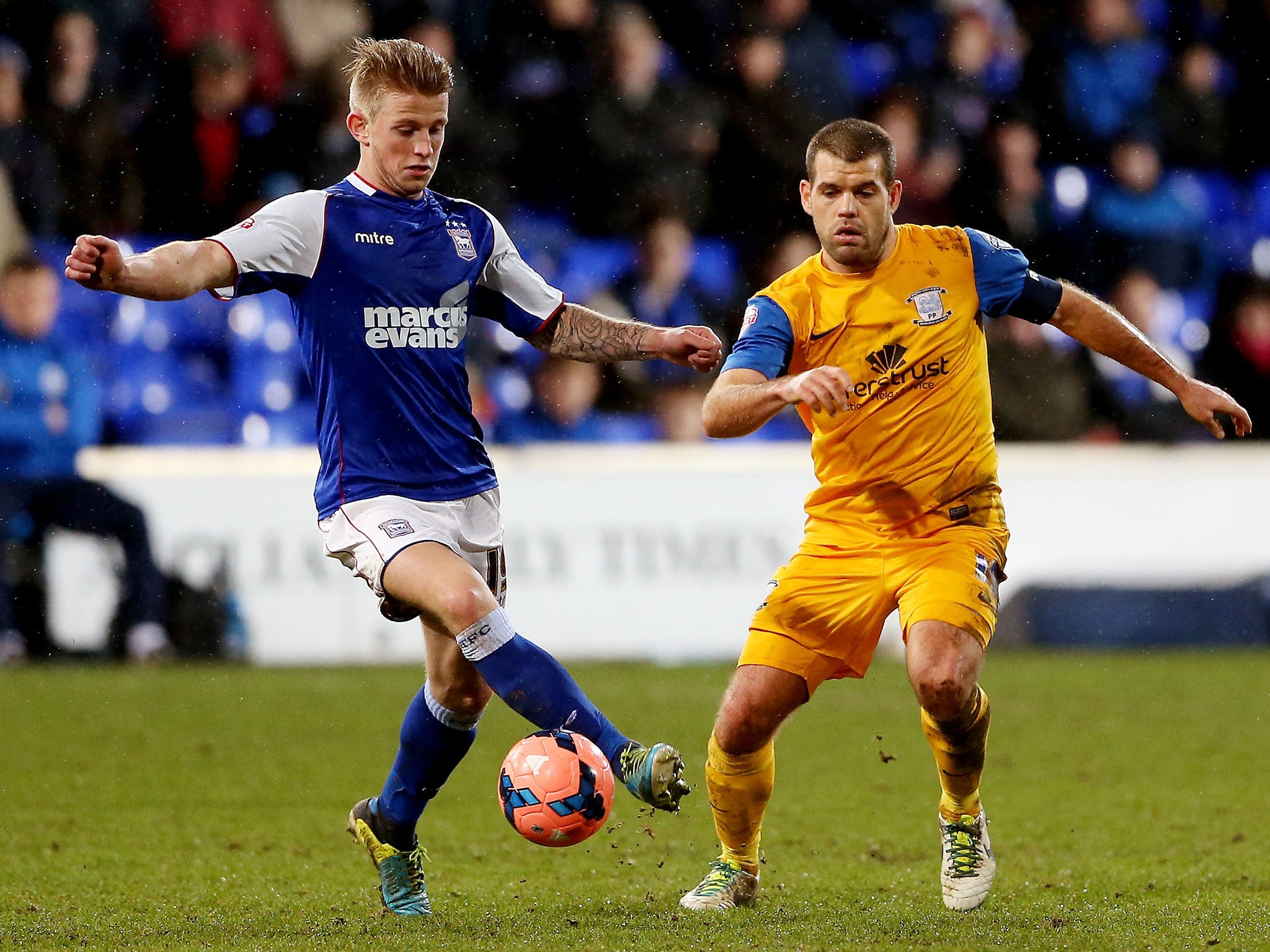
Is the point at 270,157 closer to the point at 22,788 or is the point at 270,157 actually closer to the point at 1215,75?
the point at 22,788

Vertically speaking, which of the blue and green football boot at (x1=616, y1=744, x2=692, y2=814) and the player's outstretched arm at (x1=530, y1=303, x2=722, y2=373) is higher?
the player's outstretched arm at (x1=530, y1=303, x2=722, y2=373)

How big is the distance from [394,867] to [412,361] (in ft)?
4.99

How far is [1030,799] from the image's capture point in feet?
24.0

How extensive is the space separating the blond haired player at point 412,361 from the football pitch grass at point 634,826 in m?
0.56

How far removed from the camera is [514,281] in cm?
532

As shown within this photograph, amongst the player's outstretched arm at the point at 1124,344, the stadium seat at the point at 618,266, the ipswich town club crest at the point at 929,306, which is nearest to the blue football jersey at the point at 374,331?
the ipswich town club crest at the point at 929,306

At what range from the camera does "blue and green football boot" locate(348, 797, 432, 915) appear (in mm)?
5172

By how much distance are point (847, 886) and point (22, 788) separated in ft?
12.5

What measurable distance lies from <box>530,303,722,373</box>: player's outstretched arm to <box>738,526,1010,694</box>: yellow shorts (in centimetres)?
73

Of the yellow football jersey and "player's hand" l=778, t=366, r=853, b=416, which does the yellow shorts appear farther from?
"player's hand" l=778, t=366, r=853, b=416

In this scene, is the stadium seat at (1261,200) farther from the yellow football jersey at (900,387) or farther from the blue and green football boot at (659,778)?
the blue and green football boot at (659,778)

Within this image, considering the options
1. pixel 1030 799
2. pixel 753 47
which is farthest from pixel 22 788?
pixel 753 47

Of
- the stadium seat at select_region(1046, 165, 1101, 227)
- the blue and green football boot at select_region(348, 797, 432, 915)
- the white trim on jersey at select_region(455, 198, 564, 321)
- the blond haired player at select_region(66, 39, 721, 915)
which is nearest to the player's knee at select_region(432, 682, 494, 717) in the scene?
the blond haired player at select_region(66, 39, 721, 915)

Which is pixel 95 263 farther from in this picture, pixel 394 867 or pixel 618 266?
pixel 618 266
